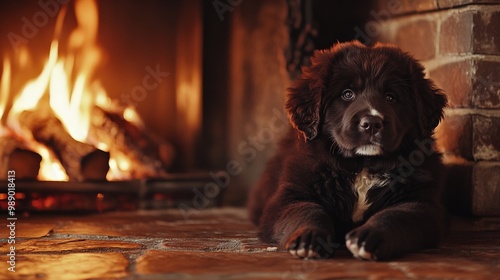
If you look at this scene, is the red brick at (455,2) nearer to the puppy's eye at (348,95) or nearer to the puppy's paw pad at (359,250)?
the puppy's eye at (348,95)

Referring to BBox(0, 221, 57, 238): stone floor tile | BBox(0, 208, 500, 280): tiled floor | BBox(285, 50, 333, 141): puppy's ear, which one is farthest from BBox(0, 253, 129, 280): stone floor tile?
BBox(285, 50, 333, 141): puppy's ear

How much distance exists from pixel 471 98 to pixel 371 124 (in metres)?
0.86

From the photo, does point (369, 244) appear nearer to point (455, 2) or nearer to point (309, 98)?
point (309, 98)

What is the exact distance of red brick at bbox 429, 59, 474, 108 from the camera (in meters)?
3.00

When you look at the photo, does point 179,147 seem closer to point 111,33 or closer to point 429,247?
point 111,33

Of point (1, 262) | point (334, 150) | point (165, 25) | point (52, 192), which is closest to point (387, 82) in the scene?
point (334, 150)

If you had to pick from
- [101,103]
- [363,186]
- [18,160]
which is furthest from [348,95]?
[101,103]

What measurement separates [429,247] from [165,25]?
268 centimetres

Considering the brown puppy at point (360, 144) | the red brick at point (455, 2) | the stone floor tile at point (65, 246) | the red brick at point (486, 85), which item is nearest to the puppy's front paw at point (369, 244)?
the brown puppy at point (360, 144)

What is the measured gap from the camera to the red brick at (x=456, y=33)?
2.99 m

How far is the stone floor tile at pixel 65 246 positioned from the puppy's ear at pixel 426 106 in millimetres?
1245

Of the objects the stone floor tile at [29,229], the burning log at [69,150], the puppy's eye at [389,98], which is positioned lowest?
the stone floor tile at [29,229]

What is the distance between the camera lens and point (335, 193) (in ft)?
8.45

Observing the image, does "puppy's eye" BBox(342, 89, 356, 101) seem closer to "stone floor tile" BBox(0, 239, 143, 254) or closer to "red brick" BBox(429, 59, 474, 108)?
"red brick" BBox(429, 59, 474, 108)
